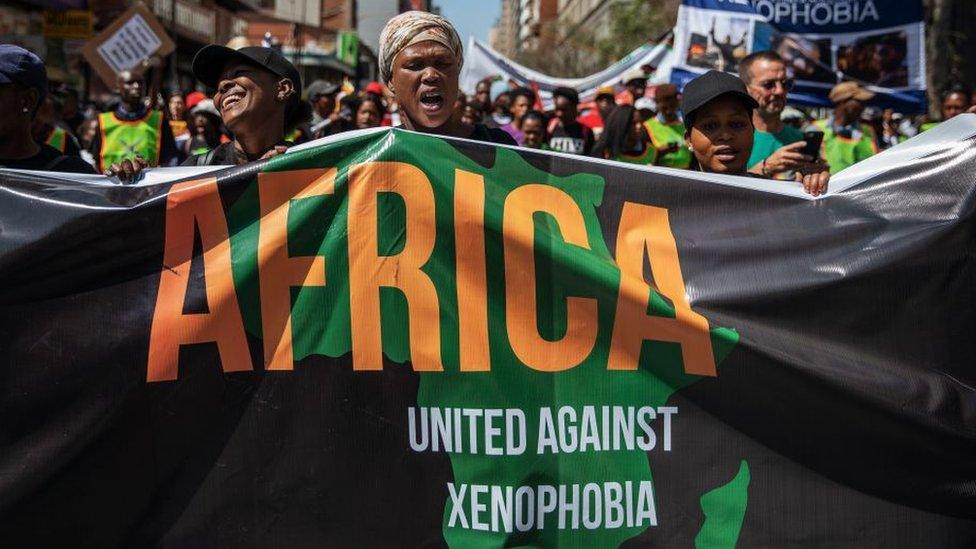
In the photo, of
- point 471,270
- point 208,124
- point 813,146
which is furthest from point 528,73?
point 471,270

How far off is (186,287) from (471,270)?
0.82m

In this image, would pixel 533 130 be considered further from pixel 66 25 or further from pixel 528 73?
pixel 66 25

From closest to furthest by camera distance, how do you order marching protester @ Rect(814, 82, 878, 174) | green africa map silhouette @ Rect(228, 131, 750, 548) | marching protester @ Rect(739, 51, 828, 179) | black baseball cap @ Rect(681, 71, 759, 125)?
green africa map silhouette @ Rect(228, 131, 750, 548), black baseball cap @ Rect(681, 71, 759, 125), marching protester @ Rect(739, 51, 828, 179), marching protester @ Rect(814, 82, 878, 174)

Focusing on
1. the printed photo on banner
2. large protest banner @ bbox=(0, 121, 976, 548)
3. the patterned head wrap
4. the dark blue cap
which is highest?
the printed photo on banner

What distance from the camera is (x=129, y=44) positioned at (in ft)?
37.5

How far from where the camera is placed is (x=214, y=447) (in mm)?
3141

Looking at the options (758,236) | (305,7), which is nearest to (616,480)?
(758,236)

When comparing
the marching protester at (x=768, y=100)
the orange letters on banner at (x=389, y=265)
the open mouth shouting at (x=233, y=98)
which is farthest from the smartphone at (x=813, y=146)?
the open mouth shouting at (x=233, y=98)

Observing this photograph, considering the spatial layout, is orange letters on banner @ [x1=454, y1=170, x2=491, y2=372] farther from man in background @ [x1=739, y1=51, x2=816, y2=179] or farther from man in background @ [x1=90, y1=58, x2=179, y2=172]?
man in background @ [x1=90, y1=58, x2=179, y2=172]

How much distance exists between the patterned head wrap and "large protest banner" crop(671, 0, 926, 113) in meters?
5.06

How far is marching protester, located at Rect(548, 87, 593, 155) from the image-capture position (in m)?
10.0

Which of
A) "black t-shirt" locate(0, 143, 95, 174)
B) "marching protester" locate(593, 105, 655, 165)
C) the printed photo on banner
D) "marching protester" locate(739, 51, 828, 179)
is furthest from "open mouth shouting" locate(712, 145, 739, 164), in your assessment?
"marching protester" locate(593, 105, 655, 165)

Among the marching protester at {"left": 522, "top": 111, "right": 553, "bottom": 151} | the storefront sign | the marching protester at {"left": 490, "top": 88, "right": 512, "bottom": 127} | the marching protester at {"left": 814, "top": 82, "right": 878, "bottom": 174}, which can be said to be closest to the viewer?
the marching protester at {"left": 814, "top": 82, "right": 878, "bottom": 174}

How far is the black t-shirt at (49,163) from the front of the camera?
12.1 ft
